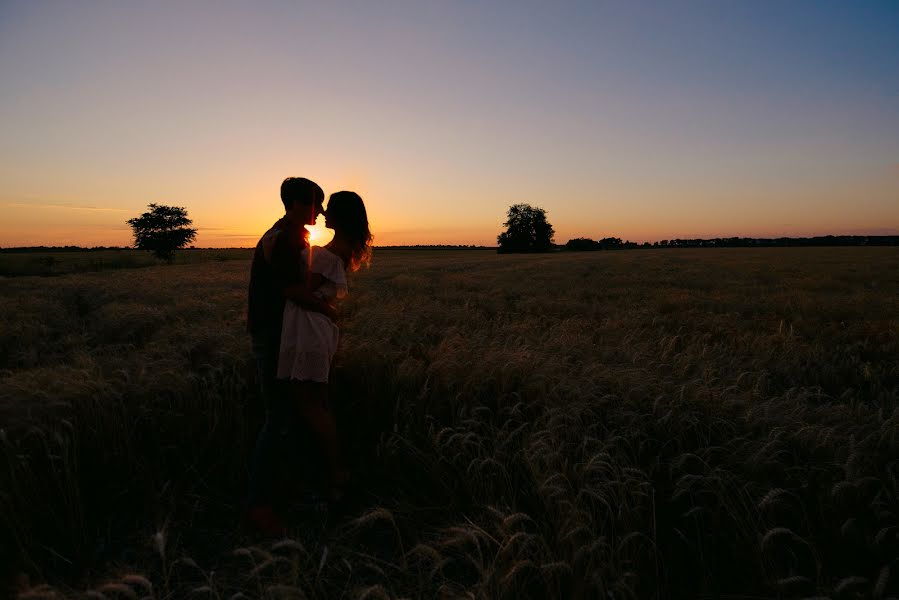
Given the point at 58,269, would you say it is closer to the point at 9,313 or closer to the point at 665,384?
the point at 9,313

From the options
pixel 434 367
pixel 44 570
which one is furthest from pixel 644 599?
pixel 44 570

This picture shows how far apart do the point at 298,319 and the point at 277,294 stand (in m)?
0.26

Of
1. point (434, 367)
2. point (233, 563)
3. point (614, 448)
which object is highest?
point (434, 367)

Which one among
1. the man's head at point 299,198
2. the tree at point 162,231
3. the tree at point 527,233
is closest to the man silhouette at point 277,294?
the man's head at point 299,198

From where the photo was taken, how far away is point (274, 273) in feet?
9.83

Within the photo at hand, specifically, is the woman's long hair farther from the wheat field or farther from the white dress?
the wheat field

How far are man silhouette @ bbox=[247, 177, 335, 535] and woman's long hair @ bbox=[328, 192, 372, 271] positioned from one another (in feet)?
0.41

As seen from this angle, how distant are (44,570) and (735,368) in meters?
6.39

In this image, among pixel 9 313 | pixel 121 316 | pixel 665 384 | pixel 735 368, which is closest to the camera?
pixel 665 384

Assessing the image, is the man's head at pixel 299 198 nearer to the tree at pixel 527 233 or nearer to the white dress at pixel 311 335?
the white dress at pixel 311 335

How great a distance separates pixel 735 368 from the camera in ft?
17.4

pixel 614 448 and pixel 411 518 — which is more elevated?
pixel 614 448

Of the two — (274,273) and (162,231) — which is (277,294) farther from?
(162,231)

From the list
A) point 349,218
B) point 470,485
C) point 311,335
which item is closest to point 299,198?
point 349,218
